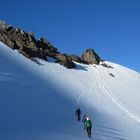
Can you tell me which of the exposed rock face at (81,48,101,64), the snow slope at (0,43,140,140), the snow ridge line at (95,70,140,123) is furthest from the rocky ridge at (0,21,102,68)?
the snow ridge line at (95,70,140,123)

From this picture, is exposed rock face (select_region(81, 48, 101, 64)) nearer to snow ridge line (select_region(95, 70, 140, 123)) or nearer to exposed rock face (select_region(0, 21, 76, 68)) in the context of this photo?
exposed rock face (select_region(0, 21, 76, 68))

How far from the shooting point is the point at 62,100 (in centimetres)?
4256

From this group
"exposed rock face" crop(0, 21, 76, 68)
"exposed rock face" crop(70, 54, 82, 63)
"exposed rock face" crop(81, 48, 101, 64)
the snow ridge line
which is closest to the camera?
the snow ridge line

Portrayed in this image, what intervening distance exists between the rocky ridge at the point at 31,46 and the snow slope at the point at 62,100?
7.51 ft

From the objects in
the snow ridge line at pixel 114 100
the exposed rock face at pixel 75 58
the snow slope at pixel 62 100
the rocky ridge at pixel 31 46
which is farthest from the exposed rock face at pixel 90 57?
the snow ridge line at pixel 114 100

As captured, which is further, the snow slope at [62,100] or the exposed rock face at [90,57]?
the exposed rock face at [90,57]

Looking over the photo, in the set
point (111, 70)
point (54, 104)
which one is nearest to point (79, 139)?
point (54, 104)

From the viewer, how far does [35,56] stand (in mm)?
63500

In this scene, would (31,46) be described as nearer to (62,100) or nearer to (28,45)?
(28,45)

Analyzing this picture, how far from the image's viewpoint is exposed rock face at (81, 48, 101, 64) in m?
81.1

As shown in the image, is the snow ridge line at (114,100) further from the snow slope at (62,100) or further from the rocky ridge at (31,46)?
the rocky ridge at (31,46)

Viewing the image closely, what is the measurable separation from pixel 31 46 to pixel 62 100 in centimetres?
2693

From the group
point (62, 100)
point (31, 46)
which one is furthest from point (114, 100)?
point (31, 46)

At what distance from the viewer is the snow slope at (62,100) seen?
26703 millimetres
